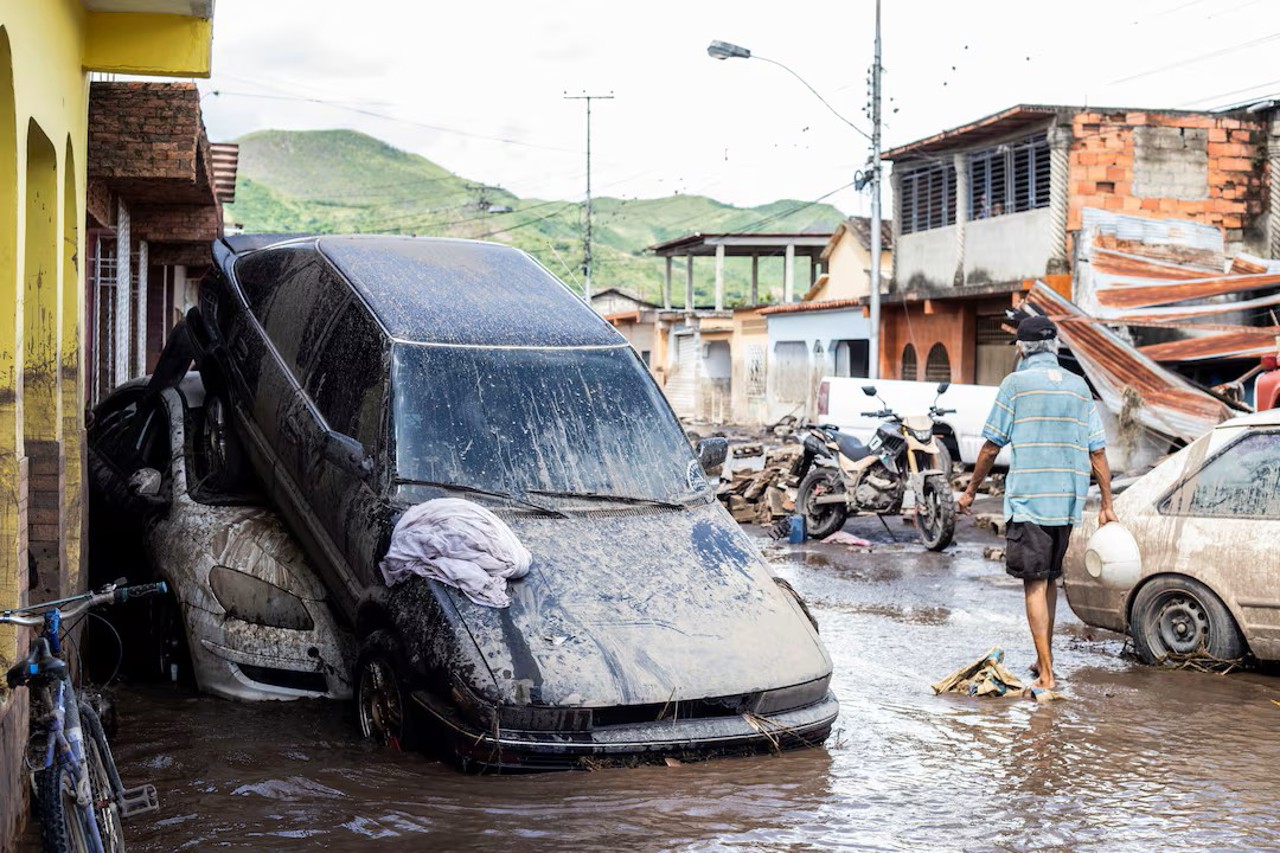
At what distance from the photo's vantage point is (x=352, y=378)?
24.4 ft

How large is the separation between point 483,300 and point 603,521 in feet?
5.72

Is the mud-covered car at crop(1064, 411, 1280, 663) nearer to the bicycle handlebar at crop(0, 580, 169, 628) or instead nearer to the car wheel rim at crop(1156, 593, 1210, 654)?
the car wheel rim at crop(1156, 593, 1210, 654)

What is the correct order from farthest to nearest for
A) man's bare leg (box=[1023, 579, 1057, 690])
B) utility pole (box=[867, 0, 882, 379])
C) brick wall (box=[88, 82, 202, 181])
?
utility pole (box=[867, 0, 882, 379]) < brick wall (box=[88, 82, 202, 181]) < man's bare leg (box=[1023, 579, 1057, 690])

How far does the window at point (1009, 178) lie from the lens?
26.8 metres

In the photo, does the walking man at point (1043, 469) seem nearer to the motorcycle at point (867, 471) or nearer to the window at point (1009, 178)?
the motorcycle at point (867, 471)

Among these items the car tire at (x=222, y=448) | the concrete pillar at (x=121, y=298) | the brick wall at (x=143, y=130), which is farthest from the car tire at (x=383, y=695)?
the concrete pillar at (x=121, y=298)

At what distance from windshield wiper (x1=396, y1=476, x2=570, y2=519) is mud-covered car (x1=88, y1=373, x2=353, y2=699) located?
846 mm

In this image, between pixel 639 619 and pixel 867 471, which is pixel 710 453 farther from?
pixel 867 471

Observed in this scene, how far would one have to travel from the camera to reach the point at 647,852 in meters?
5.03

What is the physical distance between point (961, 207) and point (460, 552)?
82.9 ft

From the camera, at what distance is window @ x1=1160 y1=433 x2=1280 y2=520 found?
8.29 m

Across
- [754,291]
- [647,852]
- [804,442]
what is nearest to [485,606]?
[647,852]

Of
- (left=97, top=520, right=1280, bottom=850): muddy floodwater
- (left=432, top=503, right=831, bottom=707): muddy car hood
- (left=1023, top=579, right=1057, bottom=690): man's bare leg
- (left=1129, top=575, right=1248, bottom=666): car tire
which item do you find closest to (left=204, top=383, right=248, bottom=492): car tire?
(left=97, top=520, right=1280, bottom=850): muddy floodwater

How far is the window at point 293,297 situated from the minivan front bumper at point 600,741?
2.72m
